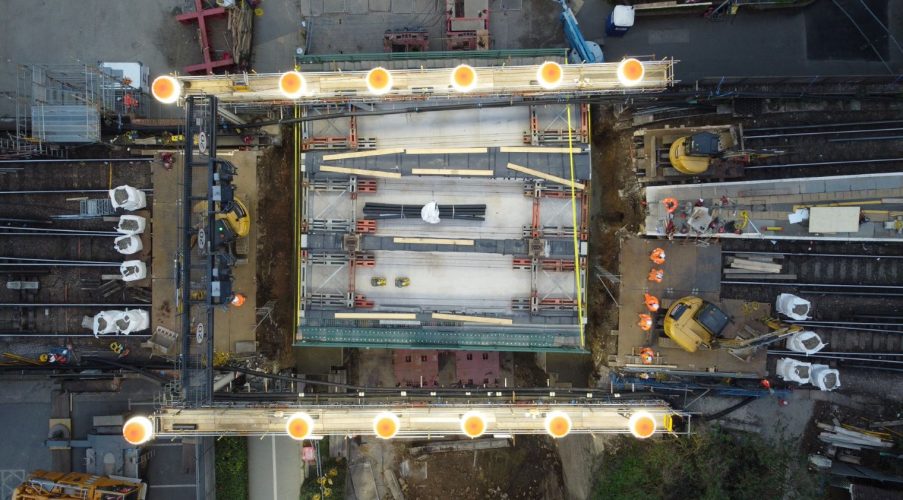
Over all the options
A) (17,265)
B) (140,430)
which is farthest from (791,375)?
(17,265)

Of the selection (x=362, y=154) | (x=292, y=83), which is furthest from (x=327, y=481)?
(x=292, y=83)

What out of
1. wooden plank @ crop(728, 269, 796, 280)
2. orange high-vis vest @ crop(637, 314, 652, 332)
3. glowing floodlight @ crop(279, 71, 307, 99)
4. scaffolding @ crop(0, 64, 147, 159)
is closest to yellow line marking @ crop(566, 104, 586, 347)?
orange high-vis vest @ crop(637, 314, 652, 332)

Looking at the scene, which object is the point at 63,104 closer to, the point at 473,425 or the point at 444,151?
the point at 444,151

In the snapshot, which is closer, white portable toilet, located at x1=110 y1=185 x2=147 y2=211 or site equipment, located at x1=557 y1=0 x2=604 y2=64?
white portable toilet, located at x1=110 y1=185 x2=147 y2=211

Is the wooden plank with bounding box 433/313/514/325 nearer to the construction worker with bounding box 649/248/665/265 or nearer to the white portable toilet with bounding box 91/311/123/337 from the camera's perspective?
the construction worker with bounding box 649/248/665/265

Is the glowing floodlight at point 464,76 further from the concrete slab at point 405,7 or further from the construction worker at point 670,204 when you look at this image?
the concrete slab at point 405,7

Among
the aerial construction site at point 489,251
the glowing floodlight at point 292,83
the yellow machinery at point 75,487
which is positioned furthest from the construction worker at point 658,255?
the yellow machinery at point 75,487

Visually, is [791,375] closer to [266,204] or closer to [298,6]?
[266,204]
